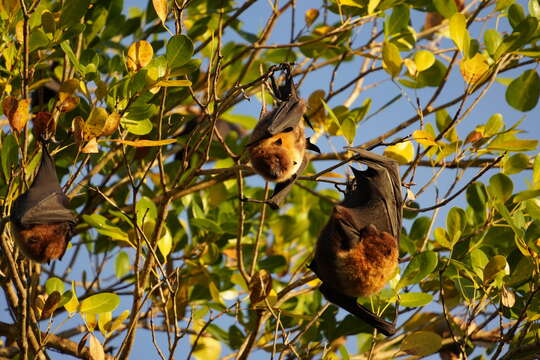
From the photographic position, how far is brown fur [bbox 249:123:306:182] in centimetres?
430

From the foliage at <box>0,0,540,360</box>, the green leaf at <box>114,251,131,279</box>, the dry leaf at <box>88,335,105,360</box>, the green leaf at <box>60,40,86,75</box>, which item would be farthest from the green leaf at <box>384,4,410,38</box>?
the green leaf at <box>114,251,131,279</box>

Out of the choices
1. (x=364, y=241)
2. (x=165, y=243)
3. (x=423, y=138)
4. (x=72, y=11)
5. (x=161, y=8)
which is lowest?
(x=364, y=241)

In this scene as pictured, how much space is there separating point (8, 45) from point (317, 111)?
2.42 meters

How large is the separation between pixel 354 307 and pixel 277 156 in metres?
1.16

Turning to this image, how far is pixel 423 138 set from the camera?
4.23m

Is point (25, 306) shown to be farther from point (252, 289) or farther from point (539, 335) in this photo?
point (539, 335)

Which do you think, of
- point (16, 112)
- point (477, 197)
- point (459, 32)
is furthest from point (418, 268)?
point (16, 112)

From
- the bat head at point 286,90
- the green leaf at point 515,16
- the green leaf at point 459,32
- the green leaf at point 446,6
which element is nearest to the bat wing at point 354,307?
the bat head at point 286,90

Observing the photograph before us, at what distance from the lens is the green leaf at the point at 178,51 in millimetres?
3998

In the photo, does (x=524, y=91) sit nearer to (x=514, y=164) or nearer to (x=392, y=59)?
(x=514, y=164)

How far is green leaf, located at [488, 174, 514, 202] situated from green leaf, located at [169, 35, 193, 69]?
2294mm

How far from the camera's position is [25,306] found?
4.12 metres

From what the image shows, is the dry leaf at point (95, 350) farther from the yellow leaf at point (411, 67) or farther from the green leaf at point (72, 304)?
the yellow leaf at point (411, 67)

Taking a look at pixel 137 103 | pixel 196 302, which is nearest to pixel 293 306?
pixel 196 302
